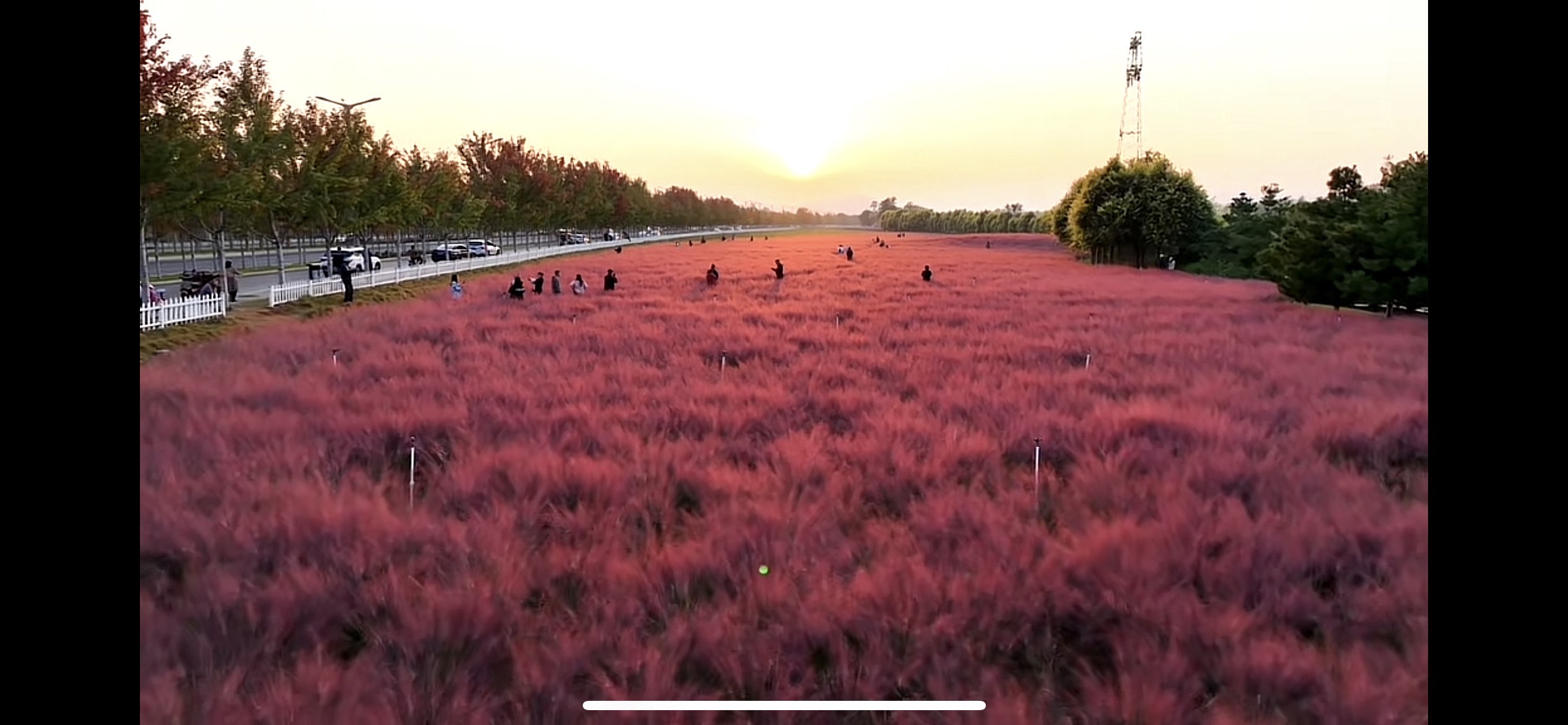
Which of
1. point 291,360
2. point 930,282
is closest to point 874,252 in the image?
point 930,282

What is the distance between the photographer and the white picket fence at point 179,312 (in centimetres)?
1364

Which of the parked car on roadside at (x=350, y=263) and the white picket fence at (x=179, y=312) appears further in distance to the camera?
the parked car on roadside at (x=350, y=263)

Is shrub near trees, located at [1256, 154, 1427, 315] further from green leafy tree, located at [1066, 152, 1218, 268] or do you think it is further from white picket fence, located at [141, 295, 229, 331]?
white picket fence, located at [141, 295, 229, 331]

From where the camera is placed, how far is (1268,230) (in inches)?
1066

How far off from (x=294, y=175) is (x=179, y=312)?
11.2 metres

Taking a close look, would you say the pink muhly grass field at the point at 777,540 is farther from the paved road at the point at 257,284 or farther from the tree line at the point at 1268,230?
the paved road at the point at 257,284

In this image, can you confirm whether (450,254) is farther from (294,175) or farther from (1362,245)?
(1362,245)

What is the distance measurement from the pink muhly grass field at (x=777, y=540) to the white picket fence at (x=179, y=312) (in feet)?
15.0

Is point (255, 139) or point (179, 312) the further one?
point (255, 139)

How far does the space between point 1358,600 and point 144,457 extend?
936 centimetres

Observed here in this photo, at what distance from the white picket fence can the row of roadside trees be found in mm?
2233

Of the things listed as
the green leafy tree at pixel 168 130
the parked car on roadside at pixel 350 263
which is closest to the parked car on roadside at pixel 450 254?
the parked car on roadside at pixel 350 263

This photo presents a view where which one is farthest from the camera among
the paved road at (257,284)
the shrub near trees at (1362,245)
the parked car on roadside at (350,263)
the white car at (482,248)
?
the white car at (482,248)

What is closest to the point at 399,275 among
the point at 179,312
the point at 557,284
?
the point at 557,284
